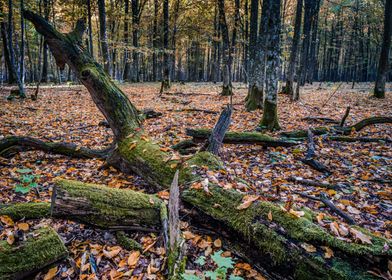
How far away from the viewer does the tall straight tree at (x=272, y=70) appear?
7.65 m

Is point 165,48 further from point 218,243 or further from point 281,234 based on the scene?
point 281,234

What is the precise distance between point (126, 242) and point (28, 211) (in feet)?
4.44

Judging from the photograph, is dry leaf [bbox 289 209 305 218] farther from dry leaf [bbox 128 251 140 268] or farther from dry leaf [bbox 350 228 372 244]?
dry leaf [bbox 128 251 140 268]

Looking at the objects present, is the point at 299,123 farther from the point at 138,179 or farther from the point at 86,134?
the point at 86,134

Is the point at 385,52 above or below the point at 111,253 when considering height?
above

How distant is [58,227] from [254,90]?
29.9 ft

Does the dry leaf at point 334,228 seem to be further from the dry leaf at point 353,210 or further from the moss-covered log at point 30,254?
the moss-covered log at point 30,254

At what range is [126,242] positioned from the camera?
313 cm

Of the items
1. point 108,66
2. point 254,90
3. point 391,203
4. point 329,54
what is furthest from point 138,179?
point 329,54

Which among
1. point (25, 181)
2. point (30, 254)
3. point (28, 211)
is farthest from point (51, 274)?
point (25, 181)

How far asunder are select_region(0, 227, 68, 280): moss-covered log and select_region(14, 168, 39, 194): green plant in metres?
2.19

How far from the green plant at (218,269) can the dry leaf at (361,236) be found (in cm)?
109

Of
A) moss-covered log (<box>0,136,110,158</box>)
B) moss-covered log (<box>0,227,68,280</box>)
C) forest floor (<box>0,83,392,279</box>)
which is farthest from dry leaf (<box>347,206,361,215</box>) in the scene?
moss-covered log (<box>0,136,110,158</box>)

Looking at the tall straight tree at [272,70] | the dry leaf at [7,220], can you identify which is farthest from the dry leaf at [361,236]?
the tall straight tree at [272,70]
